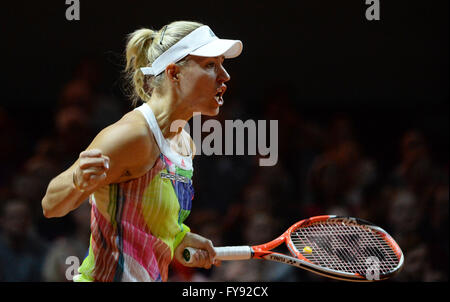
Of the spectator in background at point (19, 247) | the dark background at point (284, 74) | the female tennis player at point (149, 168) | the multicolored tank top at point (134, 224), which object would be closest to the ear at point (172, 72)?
the female tennis player at point (149, 168)

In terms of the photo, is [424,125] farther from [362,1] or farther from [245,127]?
[245,127]

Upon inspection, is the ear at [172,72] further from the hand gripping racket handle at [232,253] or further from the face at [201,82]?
the hand gripping racket handle at [232,253]

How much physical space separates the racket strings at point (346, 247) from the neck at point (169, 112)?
1.86 ft

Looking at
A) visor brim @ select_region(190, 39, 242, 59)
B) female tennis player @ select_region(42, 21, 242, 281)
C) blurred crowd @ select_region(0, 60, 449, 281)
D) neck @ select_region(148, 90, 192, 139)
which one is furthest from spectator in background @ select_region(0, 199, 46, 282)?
visor brim @ select_region(190, 39, 242, 59)

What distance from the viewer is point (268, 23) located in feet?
11.2

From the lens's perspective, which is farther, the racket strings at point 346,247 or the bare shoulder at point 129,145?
the racket strings at point 346,247

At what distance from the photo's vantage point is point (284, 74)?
3.44 metres

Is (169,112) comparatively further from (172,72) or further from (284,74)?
(284,74)

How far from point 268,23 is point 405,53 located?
835 millimetres

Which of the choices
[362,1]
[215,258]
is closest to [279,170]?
[362,1]

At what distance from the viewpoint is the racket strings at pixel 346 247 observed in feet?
6.28

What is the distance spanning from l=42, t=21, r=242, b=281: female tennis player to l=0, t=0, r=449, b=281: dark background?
1259mm

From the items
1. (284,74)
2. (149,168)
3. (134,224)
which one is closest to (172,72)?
(149,168)

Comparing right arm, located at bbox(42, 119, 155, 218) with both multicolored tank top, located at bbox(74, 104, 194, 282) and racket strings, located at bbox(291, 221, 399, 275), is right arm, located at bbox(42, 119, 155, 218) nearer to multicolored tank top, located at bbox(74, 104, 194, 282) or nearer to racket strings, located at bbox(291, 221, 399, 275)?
multicolored tank top, located at bbox(74, 104, 194, 282)
